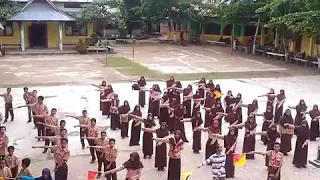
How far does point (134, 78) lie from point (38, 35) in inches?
615

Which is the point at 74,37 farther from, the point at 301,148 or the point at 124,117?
the point at 301,148

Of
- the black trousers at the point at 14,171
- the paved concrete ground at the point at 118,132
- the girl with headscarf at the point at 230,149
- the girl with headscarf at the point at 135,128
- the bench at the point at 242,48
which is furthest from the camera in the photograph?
the bench at the point at 242,48

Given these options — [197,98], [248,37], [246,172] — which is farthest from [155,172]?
[248,37]

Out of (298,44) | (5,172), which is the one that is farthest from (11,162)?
(298,44)

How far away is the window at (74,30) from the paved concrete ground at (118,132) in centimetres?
1621

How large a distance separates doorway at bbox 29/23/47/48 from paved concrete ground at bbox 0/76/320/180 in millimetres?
16059

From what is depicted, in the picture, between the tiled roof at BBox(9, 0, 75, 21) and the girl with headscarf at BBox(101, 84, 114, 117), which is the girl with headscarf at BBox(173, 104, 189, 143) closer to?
the girl with headscarf at BBox(101, 84, 114, 117)

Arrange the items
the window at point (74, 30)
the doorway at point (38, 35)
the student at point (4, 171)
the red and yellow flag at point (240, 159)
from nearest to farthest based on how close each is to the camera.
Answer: the student at point (4, 171), the red and yellow flag at point (240, 159), the doorway at point (38, 35), the window at point (74, 30)

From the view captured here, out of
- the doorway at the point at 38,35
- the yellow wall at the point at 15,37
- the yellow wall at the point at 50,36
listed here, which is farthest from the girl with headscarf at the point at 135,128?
the yellow wall at the point at 15,37

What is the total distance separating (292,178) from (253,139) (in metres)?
1.42

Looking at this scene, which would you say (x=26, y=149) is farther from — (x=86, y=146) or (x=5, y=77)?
(x=5, y=77)

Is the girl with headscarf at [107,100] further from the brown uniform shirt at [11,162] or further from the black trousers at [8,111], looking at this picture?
the brown uniform shirt at [11,162]

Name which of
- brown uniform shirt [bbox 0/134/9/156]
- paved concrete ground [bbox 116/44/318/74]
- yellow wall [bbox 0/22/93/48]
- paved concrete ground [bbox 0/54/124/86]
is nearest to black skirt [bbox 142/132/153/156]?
brown uniform shirt [bbox 0/134/9/156]

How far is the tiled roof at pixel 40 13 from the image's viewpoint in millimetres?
33281
